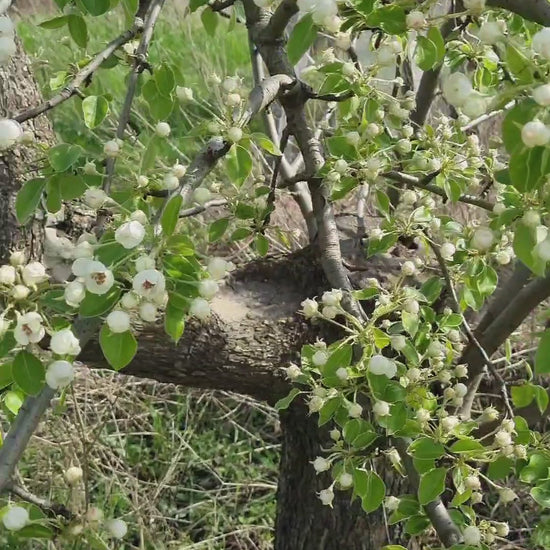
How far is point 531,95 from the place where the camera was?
646 millimetres

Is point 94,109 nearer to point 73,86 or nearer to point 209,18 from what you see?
point 73,86

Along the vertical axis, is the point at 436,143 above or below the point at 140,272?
above

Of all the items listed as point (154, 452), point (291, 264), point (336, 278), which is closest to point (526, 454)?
point (336, 278)

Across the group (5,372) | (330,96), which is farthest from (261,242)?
(5,372)

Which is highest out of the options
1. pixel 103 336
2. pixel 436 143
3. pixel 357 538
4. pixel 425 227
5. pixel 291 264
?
pixel 436 143

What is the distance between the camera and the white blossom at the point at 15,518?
824 mm

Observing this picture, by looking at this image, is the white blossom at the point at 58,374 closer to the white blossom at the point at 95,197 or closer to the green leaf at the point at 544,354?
the white blossom at the point at 95,197

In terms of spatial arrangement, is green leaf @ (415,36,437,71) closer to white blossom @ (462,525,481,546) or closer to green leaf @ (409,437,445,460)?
green leaf @ (409,437,445,460)

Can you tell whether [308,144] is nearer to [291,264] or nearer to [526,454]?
[291,264]

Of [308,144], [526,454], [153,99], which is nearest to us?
[153,99]

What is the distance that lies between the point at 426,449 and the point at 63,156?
576 millimetres

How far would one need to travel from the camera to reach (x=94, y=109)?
105cm

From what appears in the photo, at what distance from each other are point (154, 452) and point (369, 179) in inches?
70.4

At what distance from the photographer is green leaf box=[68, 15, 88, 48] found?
104 cm
